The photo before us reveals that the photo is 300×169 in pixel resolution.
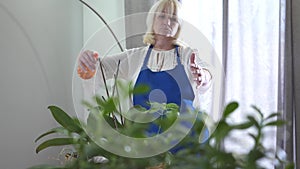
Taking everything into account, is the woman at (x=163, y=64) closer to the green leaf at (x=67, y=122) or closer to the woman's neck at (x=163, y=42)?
the woman's neck at (x=163, y=42)

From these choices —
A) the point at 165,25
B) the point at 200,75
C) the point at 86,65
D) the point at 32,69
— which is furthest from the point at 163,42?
the point at 32,69

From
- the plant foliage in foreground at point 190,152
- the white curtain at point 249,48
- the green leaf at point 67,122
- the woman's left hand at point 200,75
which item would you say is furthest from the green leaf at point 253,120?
the white curtain at point 249,48

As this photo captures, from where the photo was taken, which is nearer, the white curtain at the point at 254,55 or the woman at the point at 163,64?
the woman at the point at 163,64

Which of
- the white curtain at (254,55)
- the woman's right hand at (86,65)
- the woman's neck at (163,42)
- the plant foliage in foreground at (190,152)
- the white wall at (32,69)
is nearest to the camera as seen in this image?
the plant foliage in foreground at (190,152)

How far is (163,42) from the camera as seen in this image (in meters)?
1.54

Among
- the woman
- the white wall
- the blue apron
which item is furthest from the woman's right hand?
→ the white wall

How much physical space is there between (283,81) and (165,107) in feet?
4.77

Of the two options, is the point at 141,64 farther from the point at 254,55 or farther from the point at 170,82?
the point at 254,55

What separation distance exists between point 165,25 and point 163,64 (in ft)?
0.74

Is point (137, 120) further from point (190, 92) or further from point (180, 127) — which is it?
point (190, 92)

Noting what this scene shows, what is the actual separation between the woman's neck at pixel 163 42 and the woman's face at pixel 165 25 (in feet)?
0.07

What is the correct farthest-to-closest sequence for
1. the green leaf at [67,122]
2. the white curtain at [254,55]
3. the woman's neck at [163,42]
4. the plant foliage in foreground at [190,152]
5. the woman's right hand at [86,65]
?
the white curtain at [254,55]
the woman's neck at [163,42]
the woman's right hand at [86,65]
the green leaf at [67,122]
the plant foliage in foreground at [190,152]

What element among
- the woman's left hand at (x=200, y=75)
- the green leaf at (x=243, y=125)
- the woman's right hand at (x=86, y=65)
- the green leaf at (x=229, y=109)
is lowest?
the green leaf at (x=243, y=125)

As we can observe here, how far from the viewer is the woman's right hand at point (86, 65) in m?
1.39
